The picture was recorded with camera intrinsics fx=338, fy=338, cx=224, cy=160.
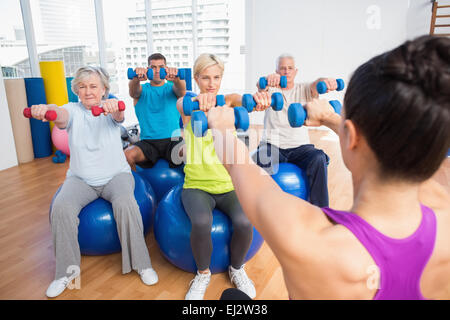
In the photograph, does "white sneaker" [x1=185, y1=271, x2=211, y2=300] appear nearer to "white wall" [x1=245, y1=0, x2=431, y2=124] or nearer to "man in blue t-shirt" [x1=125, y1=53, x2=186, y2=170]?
"man in blue t-shirt" [x1=125, y1=53, x2=186, y2=170]

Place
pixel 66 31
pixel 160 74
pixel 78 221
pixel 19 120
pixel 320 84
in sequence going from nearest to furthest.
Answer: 1. pixel 78 221
2. pixel 320 84
3. pixel 160 74
4. pixel 19 120
5. pixel 66 31

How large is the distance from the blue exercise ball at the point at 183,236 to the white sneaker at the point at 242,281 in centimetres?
7

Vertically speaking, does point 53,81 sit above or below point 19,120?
above

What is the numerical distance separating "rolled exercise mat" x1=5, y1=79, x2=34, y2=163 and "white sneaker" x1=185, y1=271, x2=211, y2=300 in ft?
9.25

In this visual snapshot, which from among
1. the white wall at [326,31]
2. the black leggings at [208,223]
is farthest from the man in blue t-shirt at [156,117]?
the white wall at [326,31]

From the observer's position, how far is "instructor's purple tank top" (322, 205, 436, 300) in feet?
1.62

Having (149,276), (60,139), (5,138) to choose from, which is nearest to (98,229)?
(149,276)

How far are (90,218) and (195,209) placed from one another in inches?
22.3

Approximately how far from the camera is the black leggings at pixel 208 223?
5.00 feet

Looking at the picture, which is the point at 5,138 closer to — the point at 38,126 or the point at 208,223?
the point at 38,126

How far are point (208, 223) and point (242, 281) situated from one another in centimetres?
34

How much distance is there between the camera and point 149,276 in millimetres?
1662

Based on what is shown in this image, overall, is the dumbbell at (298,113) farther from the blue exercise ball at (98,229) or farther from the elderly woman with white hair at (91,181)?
the blue exercise ball at (98,229)

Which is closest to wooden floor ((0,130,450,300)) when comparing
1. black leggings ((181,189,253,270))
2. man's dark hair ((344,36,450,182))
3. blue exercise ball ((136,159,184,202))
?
black leggings ((181,189,253,270))
